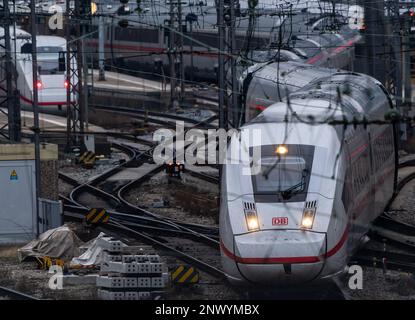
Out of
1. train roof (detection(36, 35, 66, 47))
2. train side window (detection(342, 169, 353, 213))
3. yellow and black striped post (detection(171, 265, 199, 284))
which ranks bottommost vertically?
yellow and black striped post (detection(171, 265, 199, 284))

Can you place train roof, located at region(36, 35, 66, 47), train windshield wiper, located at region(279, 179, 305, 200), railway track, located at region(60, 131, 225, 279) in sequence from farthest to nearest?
train roof, located at region(36, 35, 66, 47)
railway track, located at region(60, 131, 225, 279)
train windshield wiper, located at region(279, 179, 305, 200)

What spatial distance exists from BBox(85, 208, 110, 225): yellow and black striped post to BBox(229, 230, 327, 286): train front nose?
729cm

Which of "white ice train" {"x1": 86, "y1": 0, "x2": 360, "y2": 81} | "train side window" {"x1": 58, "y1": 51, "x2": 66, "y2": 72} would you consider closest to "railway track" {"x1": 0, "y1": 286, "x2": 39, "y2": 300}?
"white ice train" {"x1": 86, "y1": 0, "x2": 360, "y2": 81}

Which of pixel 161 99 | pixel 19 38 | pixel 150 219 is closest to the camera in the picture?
pixel 150 219

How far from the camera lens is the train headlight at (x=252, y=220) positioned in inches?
483

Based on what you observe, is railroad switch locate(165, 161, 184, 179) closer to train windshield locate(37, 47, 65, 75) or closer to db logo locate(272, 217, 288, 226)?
train windshield locate(37, 47, 65, 75)

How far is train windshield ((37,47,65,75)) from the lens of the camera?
34.6 meters

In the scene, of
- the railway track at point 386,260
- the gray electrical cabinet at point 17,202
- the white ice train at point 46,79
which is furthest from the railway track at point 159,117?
the railway track at point 386,260

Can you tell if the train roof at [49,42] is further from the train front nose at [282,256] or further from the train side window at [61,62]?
the train front nose at [282,256]

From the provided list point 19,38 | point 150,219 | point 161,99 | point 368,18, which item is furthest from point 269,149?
point 161,99

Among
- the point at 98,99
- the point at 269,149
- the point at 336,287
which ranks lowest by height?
the point at 98,99

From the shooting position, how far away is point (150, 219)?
2031cm
